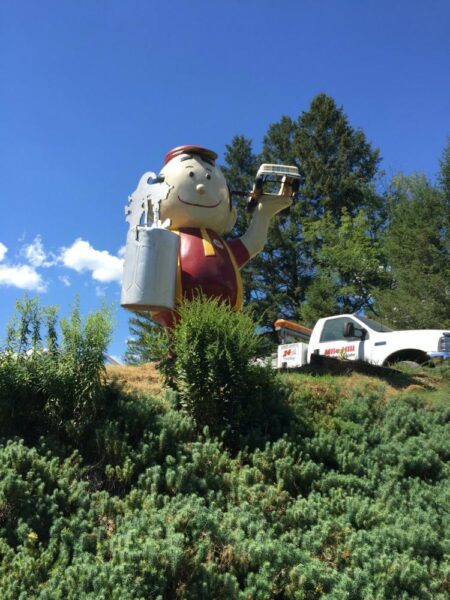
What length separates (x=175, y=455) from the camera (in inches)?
191

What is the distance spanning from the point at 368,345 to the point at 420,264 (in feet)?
38.9

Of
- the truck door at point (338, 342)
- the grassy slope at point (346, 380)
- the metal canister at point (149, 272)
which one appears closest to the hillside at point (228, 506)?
the grassy slope at point (346, 380)

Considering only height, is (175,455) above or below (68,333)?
below

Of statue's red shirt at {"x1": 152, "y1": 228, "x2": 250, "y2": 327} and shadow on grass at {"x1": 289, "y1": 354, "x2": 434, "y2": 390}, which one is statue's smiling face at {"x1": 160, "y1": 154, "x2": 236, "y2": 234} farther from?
shadow on grass at {"x1": 289, "y1": 354, "x2": 434, "y2": 390}

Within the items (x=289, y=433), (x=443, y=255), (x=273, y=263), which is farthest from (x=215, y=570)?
(x=273, y=263)

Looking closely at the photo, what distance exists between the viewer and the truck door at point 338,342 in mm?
11148

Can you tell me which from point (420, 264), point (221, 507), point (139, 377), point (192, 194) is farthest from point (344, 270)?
point (221, 507)

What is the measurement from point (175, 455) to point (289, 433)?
1196 mm

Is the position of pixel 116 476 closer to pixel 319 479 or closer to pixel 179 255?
pixel 319 479

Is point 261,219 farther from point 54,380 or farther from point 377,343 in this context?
point 54,380

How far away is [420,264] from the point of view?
21.7 metres

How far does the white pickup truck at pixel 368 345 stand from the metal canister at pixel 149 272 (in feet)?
10.9

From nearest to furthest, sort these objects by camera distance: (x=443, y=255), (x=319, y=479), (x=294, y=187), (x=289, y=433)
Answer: (x=319, y=479) < (x=289, y=433) < (x=294, y=187) < (x=443, y=255)

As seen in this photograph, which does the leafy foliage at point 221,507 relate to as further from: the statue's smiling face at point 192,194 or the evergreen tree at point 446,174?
the evergreen tree at point 446,174
